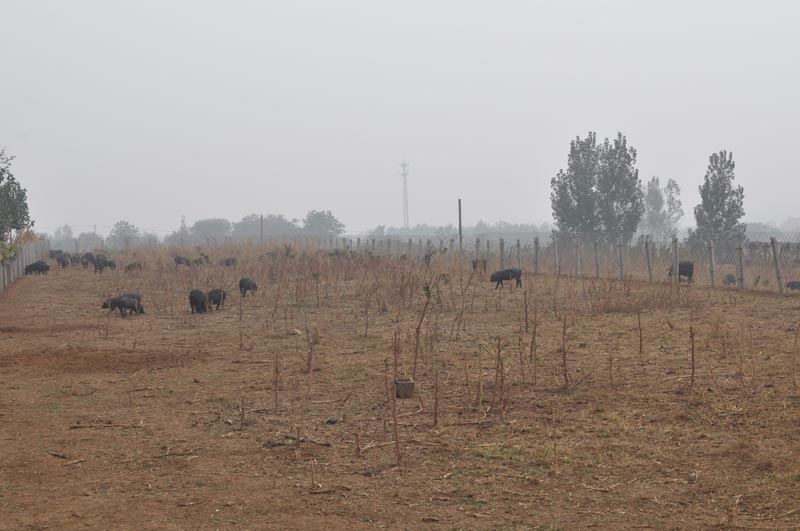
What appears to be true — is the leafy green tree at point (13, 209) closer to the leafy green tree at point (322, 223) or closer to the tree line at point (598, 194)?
the tree line at point (598, 194)

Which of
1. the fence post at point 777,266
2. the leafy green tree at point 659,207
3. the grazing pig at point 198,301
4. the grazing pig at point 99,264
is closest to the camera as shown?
the grazing pig at point 198,301

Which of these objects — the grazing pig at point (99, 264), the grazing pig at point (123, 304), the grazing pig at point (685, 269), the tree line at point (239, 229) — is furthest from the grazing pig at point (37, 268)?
the tree line at point (239, 229)

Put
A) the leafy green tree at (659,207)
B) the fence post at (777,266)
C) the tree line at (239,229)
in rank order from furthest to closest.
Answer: the tree line at (239,229)
the leafy green tree at (659,207)
the fence post at (777,266)

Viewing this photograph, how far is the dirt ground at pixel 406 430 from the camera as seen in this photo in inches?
204

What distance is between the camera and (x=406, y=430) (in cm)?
721

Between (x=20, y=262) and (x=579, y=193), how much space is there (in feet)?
90.4

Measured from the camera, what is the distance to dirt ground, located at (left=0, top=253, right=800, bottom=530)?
5.19m

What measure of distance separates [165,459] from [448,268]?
17777 mm

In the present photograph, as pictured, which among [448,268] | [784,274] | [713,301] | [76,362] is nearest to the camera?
[76,362]

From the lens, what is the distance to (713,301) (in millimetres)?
17391

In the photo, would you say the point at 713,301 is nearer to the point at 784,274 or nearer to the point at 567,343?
the point at 784,274

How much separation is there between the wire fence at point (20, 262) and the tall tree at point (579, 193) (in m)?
26.4

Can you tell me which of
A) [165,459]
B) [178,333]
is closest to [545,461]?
[165,459]

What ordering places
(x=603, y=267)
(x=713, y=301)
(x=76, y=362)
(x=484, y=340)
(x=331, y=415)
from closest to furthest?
(x=331, y=415), (x=76, y=362), (x=484, y=340), (x=713, y=301), (x=603, y=267)
